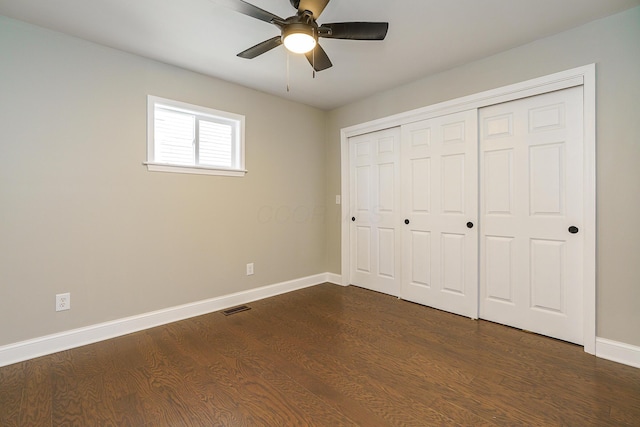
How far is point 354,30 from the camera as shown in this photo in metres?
1.84

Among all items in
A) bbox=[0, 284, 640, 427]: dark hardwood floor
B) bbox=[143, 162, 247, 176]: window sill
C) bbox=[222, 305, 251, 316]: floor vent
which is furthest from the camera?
bbox=[222, 305, 251, 316]: floor vent

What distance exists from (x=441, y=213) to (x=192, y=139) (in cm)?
273

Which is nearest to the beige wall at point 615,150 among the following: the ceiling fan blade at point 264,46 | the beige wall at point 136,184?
the beige wall at point 136,184

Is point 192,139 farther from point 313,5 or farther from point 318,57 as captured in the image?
point 313,5

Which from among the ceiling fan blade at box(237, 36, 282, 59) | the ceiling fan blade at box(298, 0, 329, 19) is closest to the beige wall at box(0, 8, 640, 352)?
the ceiling fan blade at box(237, 36, 282, 59)

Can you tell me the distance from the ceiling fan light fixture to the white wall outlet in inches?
100

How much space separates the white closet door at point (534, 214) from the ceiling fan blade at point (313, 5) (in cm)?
191

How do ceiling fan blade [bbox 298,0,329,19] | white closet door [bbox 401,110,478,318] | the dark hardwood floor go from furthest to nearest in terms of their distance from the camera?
white closet door [bbox 401,110,478,318] → ceiling fan blade [bbox 298,0,329,19] → the dark hardwood floor

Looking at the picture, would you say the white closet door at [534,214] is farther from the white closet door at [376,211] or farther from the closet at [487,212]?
the white closet door at [376,211]

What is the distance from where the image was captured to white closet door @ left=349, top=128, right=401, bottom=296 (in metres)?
3.53

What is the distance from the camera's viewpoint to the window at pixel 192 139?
9.04 ft

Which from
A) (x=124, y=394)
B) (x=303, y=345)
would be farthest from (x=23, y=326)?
(x=303, y=345)

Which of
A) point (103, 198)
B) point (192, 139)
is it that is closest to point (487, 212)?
point (192, 139)

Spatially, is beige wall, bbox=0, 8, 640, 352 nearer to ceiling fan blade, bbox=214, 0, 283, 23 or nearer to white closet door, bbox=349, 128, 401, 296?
white closet door, bbox=349, 128, 401, 296
